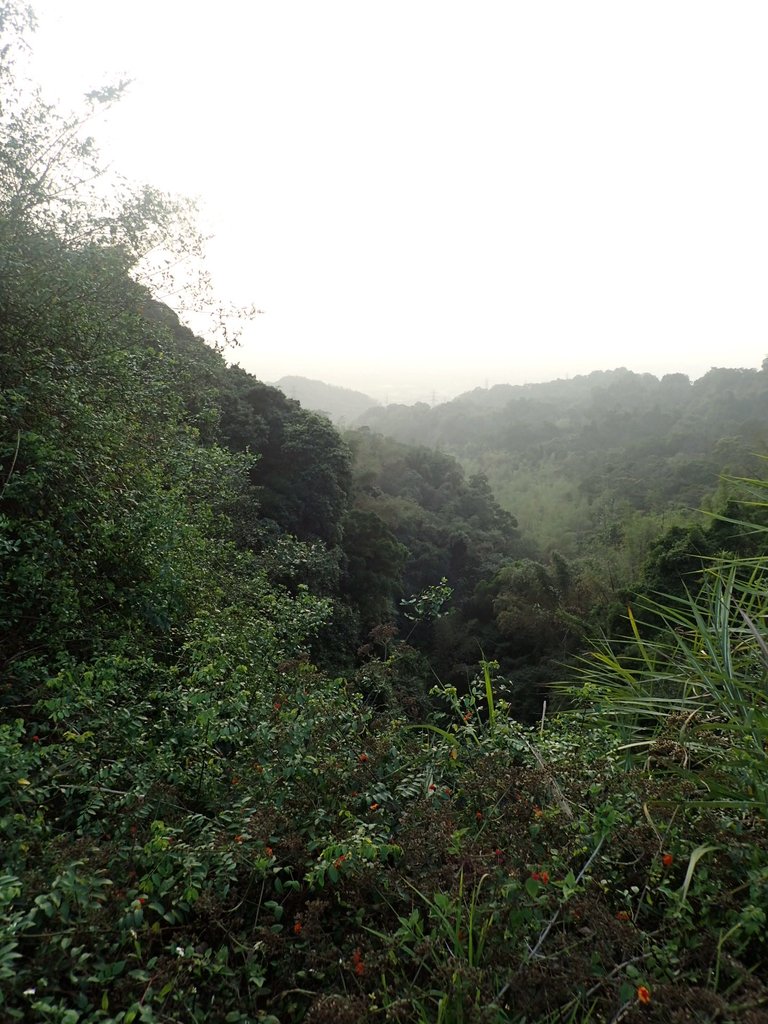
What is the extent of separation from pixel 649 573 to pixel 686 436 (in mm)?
22864

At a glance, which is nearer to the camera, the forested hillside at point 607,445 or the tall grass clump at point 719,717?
the tall grass clump at point 719,717

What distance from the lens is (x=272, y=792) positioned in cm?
205


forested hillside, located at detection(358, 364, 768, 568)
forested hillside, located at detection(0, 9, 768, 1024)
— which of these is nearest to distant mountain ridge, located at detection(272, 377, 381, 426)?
forested hillside, located at detection(358, 364, 768, 568)

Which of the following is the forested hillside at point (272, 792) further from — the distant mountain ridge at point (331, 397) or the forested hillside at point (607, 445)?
the distant mountain ridge at point (331, 397)

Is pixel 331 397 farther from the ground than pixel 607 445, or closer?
farther from the ground

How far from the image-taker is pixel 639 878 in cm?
158

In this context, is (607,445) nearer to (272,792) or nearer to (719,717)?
(719,717)

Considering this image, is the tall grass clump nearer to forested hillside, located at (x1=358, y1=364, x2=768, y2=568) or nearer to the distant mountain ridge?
forested hillside, located at (x1=358, y1=364, x2=768, y2=568)

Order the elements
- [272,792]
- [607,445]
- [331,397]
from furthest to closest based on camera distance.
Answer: [331,397]
[607,445]
[272,792]

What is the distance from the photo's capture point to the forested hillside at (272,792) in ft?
4.27

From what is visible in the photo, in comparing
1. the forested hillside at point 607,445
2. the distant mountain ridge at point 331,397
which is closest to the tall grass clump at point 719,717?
the forested hillside at point 607,445

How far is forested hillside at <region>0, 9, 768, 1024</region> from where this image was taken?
130 cm

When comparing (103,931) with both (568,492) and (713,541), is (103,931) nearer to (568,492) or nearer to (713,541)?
(713,541)

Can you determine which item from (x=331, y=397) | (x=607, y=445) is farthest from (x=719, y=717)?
(x=331, y=397)
